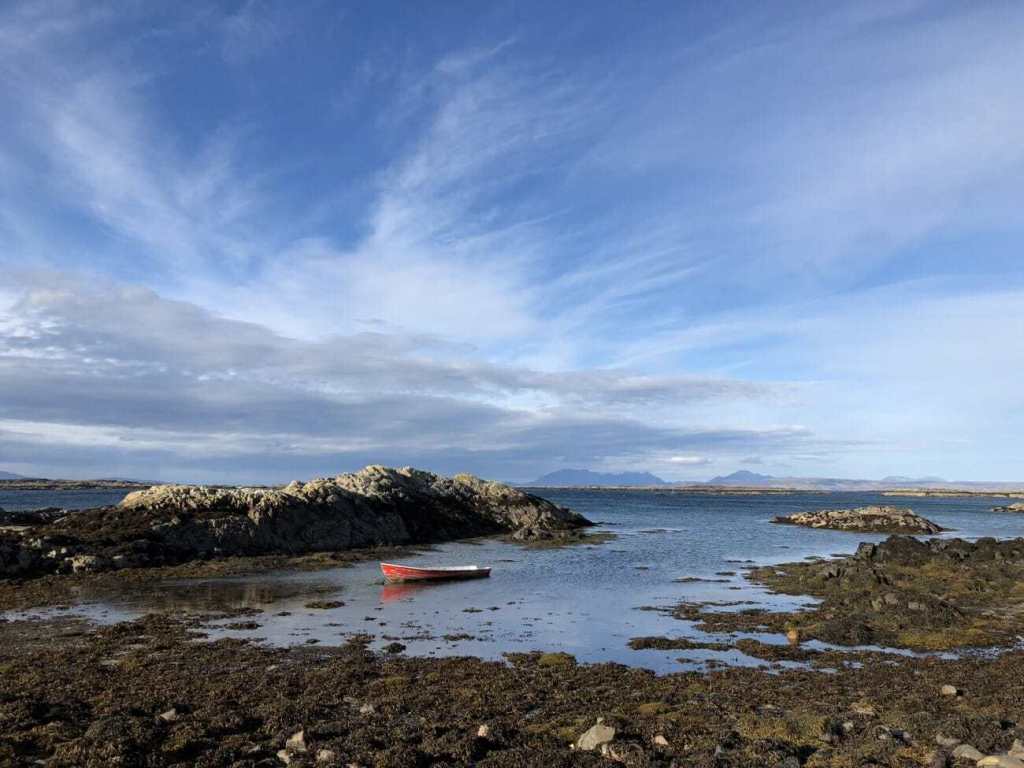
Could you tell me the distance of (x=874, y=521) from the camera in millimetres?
98812

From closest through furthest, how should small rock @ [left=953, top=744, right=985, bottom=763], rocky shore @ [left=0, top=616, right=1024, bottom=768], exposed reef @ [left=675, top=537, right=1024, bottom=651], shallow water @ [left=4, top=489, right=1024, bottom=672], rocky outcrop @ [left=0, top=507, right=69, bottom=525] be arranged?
1. small rock @ [left=953, top=744, right=985, bottom=763]
2. rocky shore @ [left=0, top=616, right=1024, bottom=768]
3. shallow water @ [left=4, top=489, right=1024, bottom=672]
4. exposed reef @ [left=675, top=537, right=1024, bottom=651]
5. rocky outcrop @ [left=0, top=507, right=69, bottom=525]

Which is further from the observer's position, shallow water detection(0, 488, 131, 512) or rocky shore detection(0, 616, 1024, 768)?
shallow water detection(0, 488, 131, 512)

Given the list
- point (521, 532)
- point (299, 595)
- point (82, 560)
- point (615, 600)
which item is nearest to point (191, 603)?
point (299, 595)

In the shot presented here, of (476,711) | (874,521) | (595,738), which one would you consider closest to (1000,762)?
(595,738)

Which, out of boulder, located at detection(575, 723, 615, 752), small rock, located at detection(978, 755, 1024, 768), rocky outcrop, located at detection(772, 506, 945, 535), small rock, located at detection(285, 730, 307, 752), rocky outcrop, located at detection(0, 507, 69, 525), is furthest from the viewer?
rocky outcrop, located at detection(772, 506, 945, 535)

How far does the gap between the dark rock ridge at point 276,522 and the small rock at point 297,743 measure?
3370 centimetres

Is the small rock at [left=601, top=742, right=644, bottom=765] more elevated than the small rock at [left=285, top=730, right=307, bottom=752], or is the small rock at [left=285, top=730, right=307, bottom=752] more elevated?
the small rock at [left=285, top=730, right=307, bottom=752]

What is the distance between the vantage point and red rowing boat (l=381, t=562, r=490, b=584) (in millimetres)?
42031

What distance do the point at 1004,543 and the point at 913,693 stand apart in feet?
154

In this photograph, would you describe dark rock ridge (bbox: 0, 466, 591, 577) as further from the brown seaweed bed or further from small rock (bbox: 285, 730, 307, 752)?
small rock (bbox: 285, 730, 307, 752)

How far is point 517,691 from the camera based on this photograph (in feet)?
61.4

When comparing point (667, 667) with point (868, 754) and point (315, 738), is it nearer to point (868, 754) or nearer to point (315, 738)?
point (868, 754)

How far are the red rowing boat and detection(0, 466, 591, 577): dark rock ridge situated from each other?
15.1 m

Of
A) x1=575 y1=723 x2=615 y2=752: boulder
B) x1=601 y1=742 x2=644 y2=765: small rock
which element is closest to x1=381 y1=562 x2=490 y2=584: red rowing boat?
x1=575 y1=723 x2=615 y2=752: boulder
